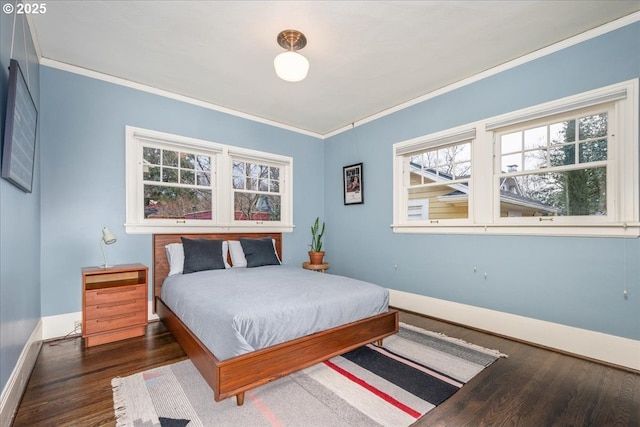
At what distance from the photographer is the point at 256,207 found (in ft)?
14.4

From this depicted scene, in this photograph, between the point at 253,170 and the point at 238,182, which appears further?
the point at 253,170

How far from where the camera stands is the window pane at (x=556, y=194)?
2.40 meters

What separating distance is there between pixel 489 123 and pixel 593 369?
2322 millimetres

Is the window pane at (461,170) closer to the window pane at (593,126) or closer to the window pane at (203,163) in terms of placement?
the window pane at (593,126)

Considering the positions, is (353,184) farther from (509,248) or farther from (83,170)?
(83,170)

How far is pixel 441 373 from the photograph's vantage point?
2.12 meters

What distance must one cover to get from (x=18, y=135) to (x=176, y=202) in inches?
Result: 74.2

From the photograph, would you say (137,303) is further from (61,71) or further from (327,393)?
(61,71)

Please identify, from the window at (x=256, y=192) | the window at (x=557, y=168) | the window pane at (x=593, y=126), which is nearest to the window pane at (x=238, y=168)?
the window at (x=256, y=192)

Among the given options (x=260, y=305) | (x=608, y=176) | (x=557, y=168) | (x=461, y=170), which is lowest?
(x=260, y=305)

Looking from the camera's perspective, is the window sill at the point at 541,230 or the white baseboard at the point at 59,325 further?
the white baseboard at the point at 59,325

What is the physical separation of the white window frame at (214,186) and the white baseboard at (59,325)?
96 cm

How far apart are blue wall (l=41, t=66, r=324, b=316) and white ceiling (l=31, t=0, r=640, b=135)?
281 mm

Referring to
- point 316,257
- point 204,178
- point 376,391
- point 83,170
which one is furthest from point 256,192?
point 376,391
